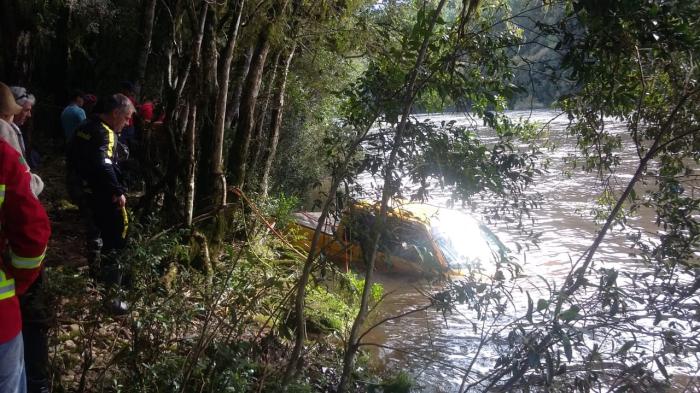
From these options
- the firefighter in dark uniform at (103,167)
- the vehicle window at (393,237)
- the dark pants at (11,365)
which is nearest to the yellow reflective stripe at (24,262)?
the dark pants at (11,365)

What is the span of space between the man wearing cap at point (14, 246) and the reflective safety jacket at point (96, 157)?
90.4 inches

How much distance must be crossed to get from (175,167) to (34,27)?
6963 millimetres

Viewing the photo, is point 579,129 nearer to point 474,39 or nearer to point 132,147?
point 474,39

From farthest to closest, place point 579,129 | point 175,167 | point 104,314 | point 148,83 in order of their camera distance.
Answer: point 148,83, point 175,167, point 579,129, point 104,314

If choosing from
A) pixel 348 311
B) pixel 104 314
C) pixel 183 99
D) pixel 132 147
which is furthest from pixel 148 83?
pixel 104 314

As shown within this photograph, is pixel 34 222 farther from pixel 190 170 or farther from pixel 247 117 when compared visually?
pixel 247 117

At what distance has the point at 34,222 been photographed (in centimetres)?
258

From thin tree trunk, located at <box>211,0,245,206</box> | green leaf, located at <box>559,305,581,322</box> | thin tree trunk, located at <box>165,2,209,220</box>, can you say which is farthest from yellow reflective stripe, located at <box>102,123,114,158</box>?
green leaf, located at <box>559,305,581,322</box>

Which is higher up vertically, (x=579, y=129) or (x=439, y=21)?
(x=439, y=21)

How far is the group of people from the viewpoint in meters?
2.55

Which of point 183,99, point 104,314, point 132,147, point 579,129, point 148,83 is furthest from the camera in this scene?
point 148,83

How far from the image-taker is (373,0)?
10.6 meters

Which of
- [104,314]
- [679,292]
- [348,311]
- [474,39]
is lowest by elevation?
[348,311]

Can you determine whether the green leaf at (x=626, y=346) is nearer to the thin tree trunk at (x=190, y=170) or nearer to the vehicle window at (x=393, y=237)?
the vehicle window at (x=393, y=237)
